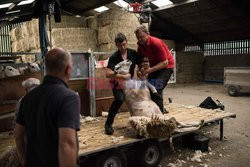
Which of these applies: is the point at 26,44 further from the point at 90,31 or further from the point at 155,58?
the point at 155,58

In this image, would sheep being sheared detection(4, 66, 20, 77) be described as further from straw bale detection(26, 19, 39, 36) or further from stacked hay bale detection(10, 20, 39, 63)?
straw bale detection(26, 19, 39, 36)

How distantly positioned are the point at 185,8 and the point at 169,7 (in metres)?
0.81

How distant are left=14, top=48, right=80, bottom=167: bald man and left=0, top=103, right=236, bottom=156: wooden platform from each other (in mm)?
1477

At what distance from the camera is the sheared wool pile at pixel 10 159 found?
289 centimetres

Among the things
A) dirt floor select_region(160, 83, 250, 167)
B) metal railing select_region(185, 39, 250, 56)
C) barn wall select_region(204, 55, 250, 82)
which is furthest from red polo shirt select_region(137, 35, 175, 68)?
metal railing select_region(185, 39, 250, 56)

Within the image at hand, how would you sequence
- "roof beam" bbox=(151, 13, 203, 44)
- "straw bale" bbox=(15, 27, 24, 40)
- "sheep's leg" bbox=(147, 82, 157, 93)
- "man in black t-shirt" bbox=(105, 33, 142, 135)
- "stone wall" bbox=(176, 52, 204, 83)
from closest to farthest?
"man in black t-shirt" bbox=(105, 33, 142, 135)
"sheep's leg" bbox=(147, 82, 157, 93)
"straw bale" bbox=(15, 27, 24, 40)
"roof beam" bbox=(151, 13, 203, 44)
"stone wall" bbox=(176, 52, 204, 83)

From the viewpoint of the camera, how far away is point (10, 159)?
2939 millimetres

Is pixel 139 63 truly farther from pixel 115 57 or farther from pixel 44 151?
pixel 44 151

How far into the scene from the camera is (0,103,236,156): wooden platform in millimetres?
3381

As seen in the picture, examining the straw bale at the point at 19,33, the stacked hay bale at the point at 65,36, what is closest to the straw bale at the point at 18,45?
the straw bale at the point at 19,33

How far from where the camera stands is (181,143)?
4.98 meters

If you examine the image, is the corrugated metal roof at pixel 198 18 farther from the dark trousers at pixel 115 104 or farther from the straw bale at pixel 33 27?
the dark trousers at pixel 115 104

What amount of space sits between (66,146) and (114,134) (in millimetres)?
2441

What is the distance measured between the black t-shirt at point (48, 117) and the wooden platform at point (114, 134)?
147 centimetres
